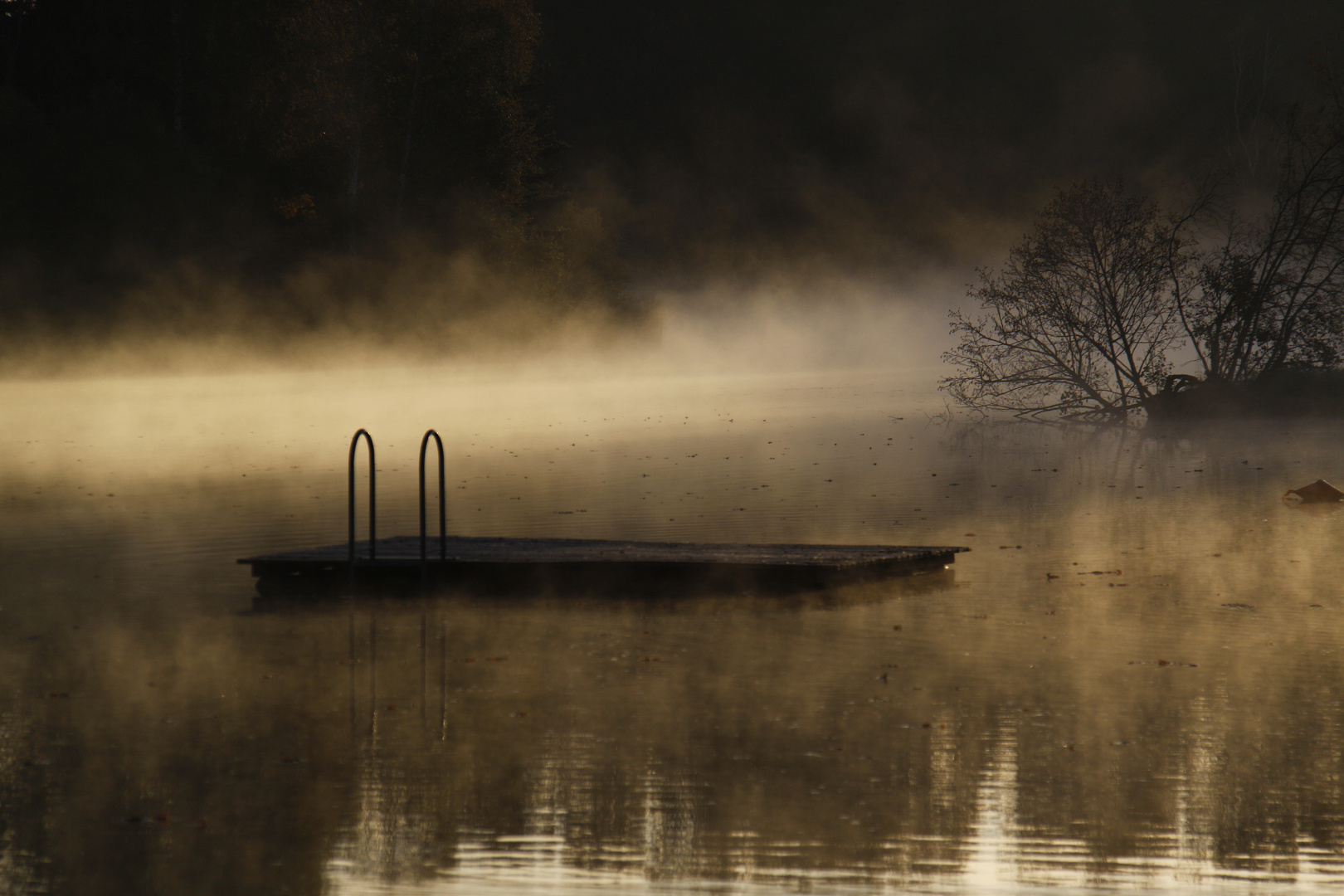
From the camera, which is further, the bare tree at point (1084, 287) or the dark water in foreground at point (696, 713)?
the bare tree at point (1084, 287)

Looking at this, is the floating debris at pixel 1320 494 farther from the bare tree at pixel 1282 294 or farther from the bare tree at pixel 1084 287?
the bare tree at pixel 1282 294

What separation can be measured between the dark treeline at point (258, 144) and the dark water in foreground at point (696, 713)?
2209 centimetres

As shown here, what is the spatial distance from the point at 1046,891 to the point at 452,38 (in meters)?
40.4

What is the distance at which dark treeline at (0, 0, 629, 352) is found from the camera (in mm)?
36938

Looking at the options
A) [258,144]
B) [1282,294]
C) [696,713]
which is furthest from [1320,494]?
[258,144]

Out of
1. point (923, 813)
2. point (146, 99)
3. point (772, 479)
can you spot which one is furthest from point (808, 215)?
point (923, 813)

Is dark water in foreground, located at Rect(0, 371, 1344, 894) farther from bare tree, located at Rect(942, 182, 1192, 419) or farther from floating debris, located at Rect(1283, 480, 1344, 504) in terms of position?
bare tree, located at Rect(942, 182, 1192, 419)

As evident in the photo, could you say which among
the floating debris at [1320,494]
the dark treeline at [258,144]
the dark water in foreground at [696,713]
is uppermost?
the dark treeline at [258,144]

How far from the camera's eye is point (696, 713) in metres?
7.48

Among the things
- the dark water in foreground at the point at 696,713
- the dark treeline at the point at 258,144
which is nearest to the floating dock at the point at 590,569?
the dark water in foreground at the point at 696,713

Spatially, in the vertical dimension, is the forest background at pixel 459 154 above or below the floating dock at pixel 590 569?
above

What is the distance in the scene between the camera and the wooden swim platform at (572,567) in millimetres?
10969

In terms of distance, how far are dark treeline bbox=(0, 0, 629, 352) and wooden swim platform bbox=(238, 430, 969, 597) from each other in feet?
93.6

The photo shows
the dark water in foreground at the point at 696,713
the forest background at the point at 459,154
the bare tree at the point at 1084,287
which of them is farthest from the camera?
the forest background at the point at 459,154
